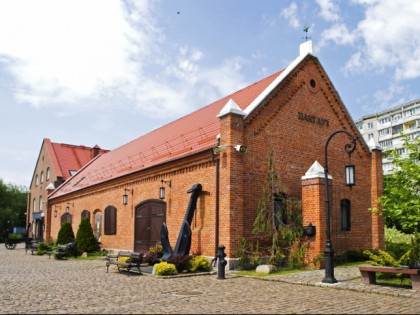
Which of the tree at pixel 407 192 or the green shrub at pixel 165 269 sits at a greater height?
the tree at pixel 407 192

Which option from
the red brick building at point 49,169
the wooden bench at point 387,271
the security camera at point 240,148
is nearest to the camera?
the wooden bench at point 387,271

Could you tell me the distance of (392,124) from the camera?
8475cm

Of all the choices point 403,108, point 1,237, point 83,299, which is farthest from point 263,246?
point 403,108

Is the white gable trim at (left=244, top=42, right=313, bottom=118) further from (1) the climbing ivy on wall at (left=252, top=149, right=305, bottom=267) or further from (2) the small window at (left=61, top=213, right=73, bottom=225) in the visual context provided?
(2) the small window at (left=61, top=213, right=73, bottom=225)

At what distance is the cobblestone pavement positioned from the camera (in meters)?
8.08

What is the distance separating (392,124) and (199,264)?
3168 inches

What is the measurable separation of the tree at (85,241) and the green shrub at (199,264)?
1041cm

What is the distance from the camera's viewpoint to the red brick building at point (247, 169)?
1477 centimetres

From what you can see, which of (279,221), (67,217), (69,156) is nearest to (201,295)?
(279,221)

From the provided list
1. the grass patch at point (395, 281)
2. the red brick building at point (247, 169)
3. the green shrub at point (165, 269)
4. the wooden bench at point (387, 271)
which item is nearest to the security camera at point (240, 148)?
the red brick building at point (247, 169)

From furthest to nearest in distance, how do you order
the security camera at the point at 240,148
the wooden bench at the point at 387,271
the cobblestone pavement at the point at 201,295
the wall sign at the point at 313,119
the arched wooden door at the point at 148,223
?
the arched wooden door at the point at 148,223 < the wall sign at the point at 313,119 < the security camera at the point at 240,148 < the wooden bench at the point at 387,271 < the cobblestone pavement at the point at 201,295

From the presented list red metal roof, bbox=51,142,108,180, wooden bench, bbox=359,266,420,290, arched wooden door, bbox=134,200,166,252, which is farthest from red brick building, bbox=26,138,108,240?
wooden bench, bbox=359,266,420,290

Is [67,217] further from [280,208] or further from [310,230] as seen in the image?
[310,230]

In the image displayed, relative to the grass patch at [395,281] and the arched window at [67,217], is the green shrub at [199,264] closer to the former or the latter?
the grass patch at [395,281]
